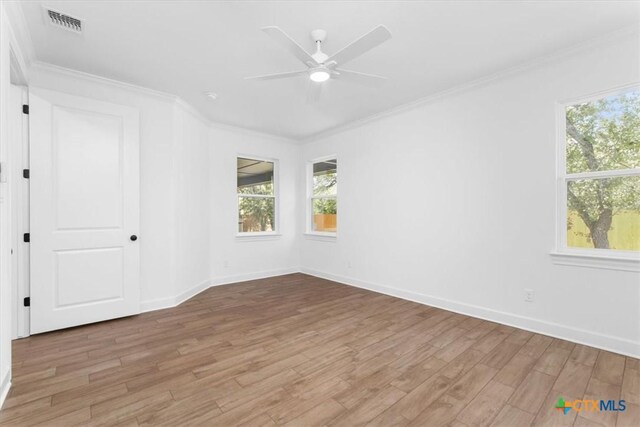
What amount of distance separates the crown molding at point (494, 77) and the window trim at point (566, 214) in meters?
0.42

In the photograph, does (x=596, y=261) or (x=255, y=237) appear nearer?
(x=596, y=261)

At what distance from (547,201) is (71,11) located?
4.40m

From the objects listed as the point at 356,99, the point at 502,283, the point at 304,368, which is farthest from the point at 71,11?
the point at 502,283

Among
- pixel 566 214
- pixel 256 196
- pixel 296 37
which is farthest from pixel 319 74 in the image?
pixel 256 196

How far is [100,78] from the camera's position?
3279mm

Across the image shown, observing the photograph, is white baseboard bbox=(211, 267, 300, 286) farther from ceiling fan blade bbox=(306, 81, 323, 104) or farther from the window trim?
the window trim

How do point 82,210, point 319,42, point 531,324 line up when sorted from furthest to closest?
1. point 82,210
2. point 531,324
3. point 319,42

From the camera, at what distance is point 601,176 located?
268 cm

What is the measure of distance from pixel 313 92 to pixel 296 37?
1.21 metres

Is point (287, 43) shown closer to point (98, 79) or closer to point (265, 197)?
point (98, 79)

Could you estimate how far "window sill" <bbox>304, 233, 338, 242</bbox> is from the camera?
5367mm

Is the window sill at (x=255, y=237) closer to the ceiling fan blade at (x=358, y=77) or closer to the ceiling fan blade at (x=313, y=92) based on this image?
the ceiling fan blade at (x=313, y=92)

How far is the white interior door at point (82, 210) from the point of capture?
295 cm

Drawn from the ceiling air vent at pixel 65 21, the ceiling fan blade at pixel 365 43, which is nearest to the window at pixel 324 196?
the ceiling fan blade at pixel 365 43
